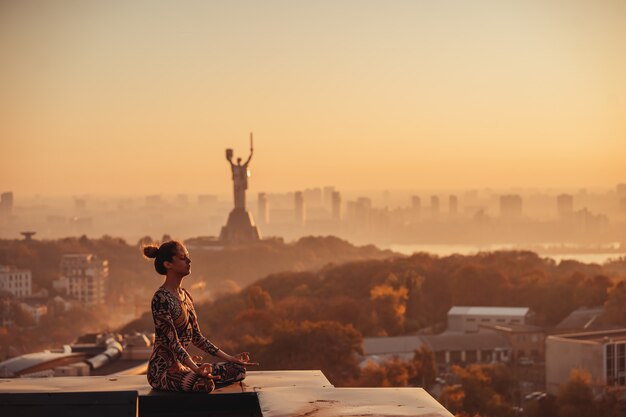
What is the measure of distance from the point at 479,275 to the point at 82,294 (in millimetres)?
24437

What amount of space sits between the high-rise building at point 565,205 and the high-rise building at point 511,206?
3833mm

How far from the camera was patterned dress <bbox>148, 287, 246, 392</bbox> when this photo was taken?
17.0 feet

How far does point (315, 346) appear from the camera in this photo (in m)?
23.9

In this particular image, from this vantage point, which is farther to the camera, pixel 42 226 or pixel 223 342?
pixel 42 226

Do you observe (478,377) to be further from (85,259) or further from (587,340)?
(85,259)

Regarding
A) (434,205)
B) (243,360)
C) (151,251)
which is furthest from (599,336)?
(434,205)

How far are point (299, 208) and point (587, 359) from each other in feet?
183

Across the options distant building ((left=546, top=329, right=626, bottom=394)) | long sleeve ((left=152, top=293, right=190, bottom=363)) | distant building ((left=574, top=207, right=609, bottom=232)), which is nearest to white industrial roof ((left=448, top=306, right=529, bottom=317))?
distant building ((left=546, top=329, right=626, bottom=394))

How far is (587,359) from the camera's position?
22641 millimetres

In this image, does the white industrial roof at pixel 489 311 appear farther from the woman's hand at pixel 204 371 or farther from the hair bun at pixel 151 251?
the woman's hand at pixel 204 371

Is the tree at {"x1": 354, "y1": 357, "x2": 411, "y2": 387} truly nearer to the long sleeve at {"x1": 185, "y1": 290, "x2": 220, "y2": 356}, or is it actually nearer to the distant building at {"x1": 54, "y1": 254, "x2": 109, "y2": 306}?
the long sleeve at {"x1": 185, "y1": 290, "x2": 220, "y2": 356}

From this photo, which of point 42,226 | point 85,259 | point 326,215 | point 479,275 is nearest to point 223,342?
point 479,275

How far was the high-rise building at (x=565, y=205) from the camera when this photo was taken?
2406 inches

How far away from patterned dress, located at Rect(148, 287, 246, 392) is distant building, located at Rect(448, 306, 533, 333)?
2662 centimetres
